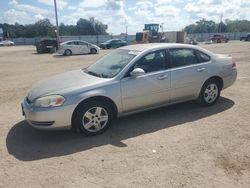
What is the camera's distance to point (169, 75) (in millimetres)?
5801

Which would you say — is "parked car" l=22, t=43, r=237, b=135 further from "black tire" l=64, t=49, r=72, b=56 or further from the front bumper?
"black tire" l=64, t=49, r=72, b=56

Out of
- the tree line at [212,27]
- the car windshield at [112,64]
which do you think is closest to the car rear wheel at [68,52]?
the car windshield at [112,64]

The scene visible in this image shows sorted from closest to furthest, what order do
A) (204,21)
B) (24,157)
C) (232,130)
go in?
(24,157)
(232,130)
(204,21)

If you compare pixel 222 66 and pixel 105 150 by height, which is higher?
pixel 222 66

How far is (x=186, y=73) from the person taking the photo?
19.8 feet

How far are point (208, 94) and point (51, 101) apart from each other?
361cm

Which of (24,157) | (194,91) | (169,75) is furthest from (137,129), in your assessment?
(24,157)

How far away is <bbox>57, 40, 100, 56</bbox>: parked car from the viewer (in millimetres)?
26656

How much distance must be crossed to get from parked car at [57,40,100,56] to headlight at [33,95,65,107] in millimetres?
22490

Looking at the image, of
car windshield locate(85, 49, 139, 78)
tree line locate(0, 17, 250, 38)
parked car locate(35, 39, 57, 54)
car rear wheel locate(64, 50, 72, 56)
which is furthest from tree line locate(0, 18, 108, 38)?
car windshield locate(85, 49, 139, 78)

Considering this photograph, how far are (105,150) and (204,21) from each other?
13287cm

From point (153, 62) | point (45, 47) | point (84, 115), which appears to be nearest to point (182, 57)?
point (153, 62)

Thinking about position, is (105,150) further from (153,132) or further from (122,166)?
(153,132)

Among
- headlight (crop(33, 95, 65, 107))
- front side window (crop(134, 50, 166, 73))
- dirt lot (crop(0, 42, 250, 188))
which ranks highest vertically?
front side window (crop(134, 50, 166, 73))
